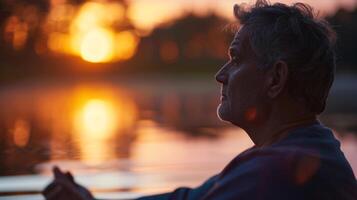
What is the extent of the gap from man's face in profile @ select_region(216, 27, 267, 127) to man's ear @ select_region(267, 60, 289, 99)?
0.08ft

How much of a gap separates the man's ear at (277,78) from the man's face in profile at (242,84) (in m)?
0.02

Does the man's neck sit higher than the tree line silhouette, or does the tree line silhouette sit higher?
the tree line silhouette

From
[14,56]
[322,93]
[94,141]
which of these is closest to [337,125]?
[94,141]

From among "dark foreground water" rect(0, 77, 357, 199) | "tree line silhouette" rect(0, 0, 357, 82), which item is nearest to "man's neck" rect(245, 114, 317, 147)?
"dark foreground water" rect(0, 77, 357, 199)

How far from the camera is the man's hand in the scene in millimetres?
2732

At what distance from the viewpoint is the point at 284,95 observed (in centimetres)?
258

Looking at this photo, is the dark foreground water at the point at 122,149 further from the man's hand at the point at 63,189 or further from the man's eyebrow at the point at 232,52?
the man's eyebrow at the point at 232,52

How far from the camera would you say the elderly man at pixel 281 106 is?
2367 mm

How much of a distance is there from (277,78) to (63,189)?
2.28ft

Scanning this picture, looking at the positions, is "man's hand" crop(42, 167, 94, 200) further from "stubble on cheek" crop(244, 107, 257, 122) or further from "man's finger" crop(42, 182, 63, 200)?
"stubble on cheek" crop(244, 107, 257, 122)

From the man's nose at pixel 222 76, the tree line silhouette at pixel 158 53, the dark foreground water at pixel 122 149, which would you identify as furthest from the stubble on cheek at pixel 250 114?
the tree line silhouette at pixel 158 53

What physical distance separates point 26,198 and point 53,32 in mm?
64407

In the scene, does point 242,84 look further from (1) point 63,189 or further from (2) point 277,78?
(1) point 63,189

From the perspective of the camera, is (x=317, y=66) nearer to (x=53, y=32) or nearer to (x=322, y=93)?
(x=322, y=93)
